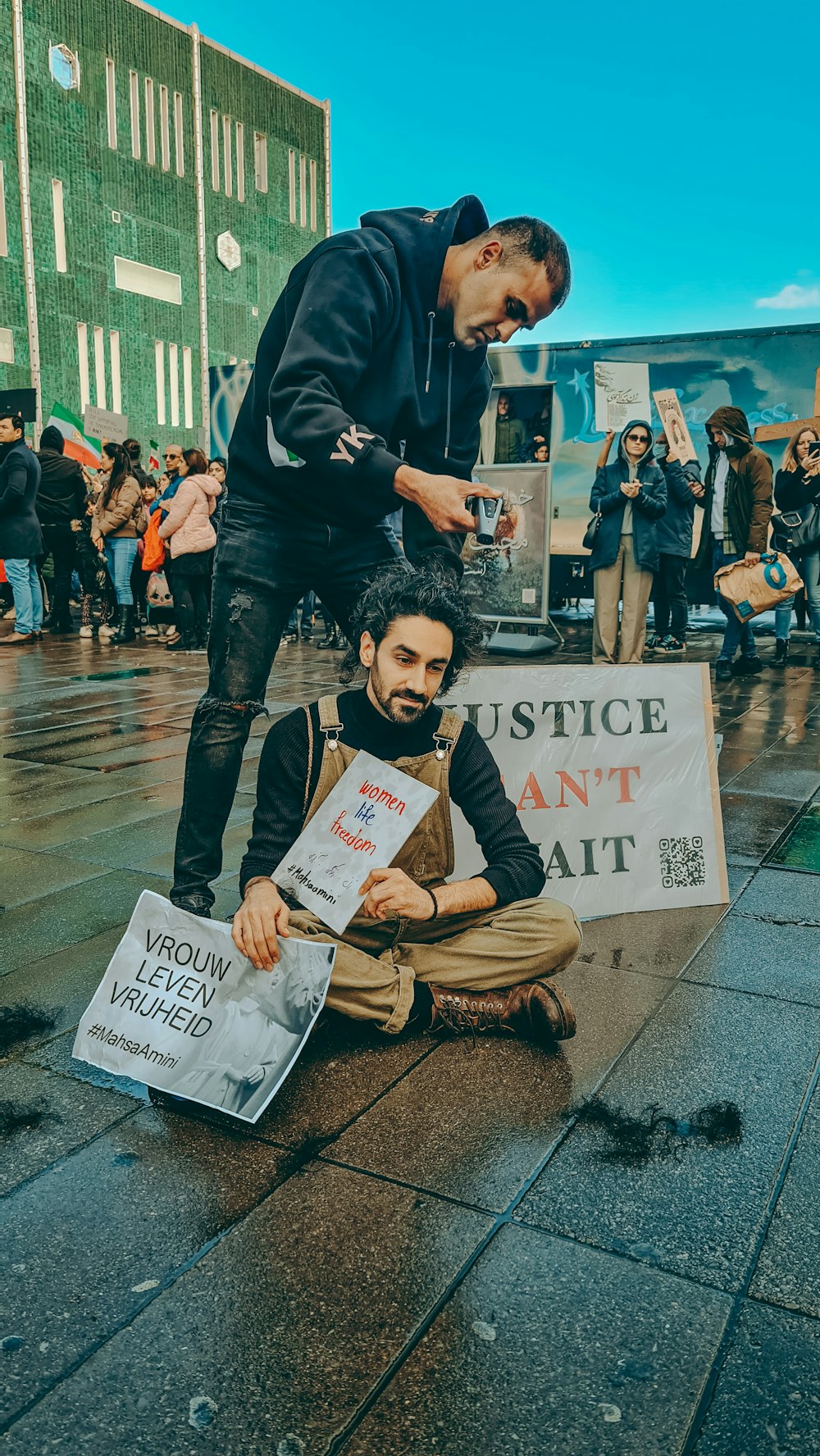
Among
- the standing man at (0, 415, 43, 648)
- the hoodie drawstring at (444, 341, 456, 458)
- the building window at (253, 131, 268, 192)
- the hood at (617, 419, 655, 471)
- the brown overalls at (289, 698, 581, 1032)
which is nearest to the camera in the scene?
the brown overalls at (289, 698, 581, 1032)

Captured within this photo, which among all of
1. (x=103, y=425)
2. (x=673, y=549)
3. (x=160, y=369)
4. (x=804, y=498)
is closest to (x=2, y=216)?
(x=160, y=369)

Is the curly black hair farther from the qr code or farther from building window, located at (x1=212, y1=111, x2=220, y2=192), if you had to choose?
building window, located at (x1=212, y1=111, x2=220, y2=192)

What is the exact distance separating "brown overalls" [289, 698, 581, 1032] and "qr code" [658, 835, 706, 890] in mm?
932

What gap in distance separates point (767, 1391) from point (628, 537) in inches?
288

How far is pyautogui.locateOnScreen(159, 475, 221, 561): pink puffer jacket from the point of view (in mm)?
10000

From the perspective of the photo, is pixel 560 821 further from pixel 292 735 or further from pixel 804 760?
pixel 804 760

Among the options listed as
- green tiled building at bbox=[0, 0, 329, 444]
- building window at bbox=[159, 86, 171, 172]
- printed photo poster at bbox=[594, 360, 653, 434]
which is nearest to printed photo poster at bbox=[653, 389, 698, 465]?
printed photo poster at bbox=[594, 360, 653, 434]

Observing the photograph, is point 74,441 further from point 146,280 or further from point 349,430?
point 146,280

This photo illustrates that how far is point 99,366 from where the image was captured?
39.6 meters

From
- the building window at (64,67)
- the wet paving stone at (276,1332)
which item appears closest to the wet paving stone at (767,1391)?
the wet paving stone at (276,1332)

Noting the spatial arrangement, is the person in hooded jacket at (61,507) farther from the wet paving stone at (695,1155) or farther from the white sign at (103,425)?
the wet paving stone at (695,1155)

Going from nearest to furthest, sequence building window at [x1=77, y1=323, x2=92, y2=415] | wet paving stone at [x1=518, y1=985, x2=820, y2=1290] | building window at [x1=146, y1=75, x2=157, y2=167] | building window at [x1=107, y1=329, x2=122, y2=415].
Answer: wet paving stone at [x1=518, y1=985, x2=820, y2=1290] → building window at [x1=77, y1=323, x2=92, y2=415] → building window at [x1=107, y1=329, x2=122, y2=415] → building window at [x1=146, y1=75, x2=157, y2=167]

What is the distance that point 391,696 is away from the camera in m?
2.38

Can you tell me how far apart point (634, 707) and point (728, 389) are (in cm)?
876
